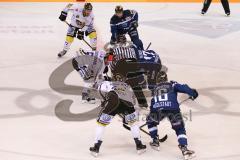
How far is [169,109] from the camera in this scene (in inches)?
283

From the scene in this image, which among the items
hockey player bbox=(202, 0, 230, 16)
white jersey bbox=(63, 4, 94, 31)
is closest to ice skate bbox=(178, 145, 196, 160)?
white jersey bbox=(63, 4, 94, 31)

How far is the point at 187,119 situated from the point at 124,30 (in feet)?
8.28

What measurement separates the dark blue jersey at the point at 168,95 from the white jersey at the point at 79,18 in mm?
4189

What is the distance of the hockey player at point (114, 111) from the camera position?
7.12m

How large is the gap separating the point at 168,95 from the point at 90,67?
210 cm

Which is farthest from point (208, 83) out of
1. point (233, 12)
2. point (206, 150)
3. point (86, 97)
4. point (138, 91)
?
point (233, 12)

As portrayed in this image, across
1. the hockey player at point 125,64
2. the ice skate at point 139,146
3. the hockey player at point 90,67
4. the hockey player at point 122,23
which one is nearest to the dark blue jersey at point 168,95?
the ice skate at point 139,146

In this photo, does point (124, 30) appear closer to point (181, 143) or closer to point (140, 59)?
point (140, 59)

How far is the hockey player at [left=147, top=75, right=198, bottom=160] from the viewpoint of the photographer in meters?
7.10

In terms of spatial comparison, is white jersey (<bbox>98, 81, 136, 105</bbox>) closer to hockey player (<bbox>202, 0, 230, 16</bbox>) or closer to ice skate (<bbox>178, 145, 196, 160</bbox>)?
ice skate (<bbox>178, 145, 196, 160</bbox>)

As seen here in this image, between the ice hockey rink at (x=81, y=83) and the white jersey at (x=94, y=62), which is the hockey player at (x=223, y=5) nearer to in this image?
the ice hockey rink at (x=81, y=83)

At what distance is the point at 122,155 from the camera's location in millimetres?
7266

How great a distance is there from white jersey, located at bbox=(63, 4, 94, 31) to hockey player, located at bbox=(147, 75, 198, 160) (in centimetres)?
416

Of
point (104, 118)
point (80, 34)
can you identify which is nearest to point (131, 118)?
point (104, 118)
